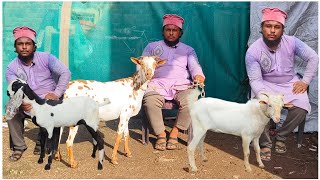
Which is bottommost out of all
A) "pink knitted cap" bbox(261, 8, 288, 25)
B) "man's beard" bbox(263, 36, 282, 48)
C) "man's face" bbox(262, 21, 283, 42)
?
"man's beard" bbox(263, 36, 282, 48)

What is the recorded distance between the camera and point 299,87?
6293mm

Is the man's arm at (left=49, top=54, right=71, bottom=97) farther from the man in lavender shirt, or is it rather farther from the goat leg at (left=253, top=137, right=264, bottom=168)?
the goat leg at (left=253, top=137, right=264, bottom=168)

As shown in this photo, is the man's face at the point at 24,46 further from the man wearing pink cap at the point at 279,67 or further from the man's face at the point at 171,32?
the man wearing pink cap at the point at 279,67

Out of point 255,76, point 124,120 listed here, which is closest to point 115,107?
point 124,120

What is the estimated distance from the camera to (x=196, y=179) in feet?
18.4

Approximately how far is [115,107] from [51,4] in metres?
3.46

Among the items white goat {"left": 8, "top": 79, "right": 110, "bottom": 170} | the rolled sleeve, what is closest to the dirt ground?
white goat {"left": 8, "top": 79, "right": 110, "bottom": 170}

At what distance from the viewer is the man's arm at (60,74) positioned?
19.8ft

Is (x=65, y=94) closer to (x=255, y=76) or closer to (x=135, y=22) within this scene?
(x=255, y=76)

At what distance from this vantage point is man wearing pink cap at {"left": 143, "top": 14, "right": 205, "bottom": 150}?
6.98 m

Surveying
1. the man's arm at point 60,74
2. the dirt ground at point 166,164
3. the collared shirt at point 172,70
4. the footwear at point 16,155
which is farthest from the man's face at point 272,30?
the footwear at point 16,155

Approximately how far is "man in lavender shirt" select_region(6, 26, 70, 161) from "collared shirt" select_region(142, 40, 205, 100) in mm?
1493

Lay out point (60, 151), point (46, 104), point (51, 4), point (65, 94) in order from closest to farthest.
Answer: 1. point (46, 104)
2. point (65, 94)
3. point (60, 151)
4. point (51, 4)

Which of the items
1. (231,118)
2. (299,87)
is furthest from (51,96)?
(299,87)
